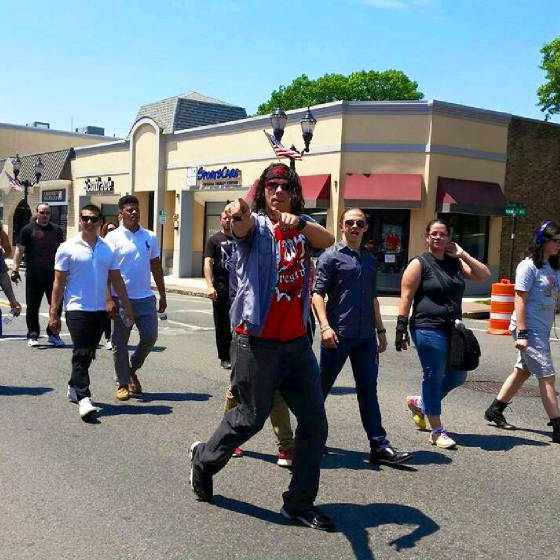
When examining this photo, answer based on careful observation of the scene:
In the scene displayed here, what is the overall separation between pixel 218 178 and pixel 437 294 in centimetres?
2150

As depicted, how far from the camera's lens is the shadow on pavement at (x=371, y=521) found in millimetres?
3715

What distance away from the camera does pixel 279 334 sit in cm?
383

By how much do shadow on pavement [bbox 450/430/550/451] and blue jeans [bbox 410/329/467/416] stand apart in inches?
18.4

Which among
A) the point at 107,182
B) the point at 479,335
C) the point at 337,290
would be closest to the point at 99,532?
the point at 337,290

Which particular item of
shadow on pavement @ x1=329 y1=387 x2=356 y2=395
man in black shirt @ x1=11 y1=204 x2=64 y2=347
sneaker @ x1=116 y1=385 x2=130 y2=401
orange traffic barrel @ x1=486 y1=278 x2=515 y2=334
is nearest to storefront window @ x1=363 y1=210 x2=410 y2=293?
orange traffic barrel @ x1=486 y1=278 x2=515 y2=334

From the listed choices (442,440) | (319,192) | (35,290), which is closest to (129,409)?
(442,440)

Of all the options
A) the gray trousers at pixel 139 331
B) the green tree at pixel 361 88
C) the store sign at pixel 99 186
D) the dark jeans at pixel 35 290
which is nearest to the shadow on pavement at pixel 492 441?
the gray trousers at pixel 139 331

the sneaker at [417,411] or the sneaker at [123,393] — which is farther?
the sneaker at [123,393]

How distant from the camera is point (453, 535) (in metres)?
3.85

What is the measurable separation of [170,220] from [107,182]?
497 centimetres

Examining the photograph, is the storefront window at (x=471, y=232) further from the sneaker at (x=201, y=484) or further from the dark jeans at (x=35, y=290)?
the sneaker at (x=201, y=484)

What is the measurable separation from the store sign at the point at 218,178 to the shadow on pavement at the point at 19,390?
1881 centimetres

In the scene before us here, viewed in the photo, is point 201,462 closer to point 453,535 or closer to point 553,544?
point 453,535

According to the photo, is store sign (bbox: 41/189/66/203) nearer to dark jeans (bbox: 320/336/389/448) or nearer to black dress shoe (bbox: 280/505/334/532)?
dark jeans (bbox: 320/336/389/448)
